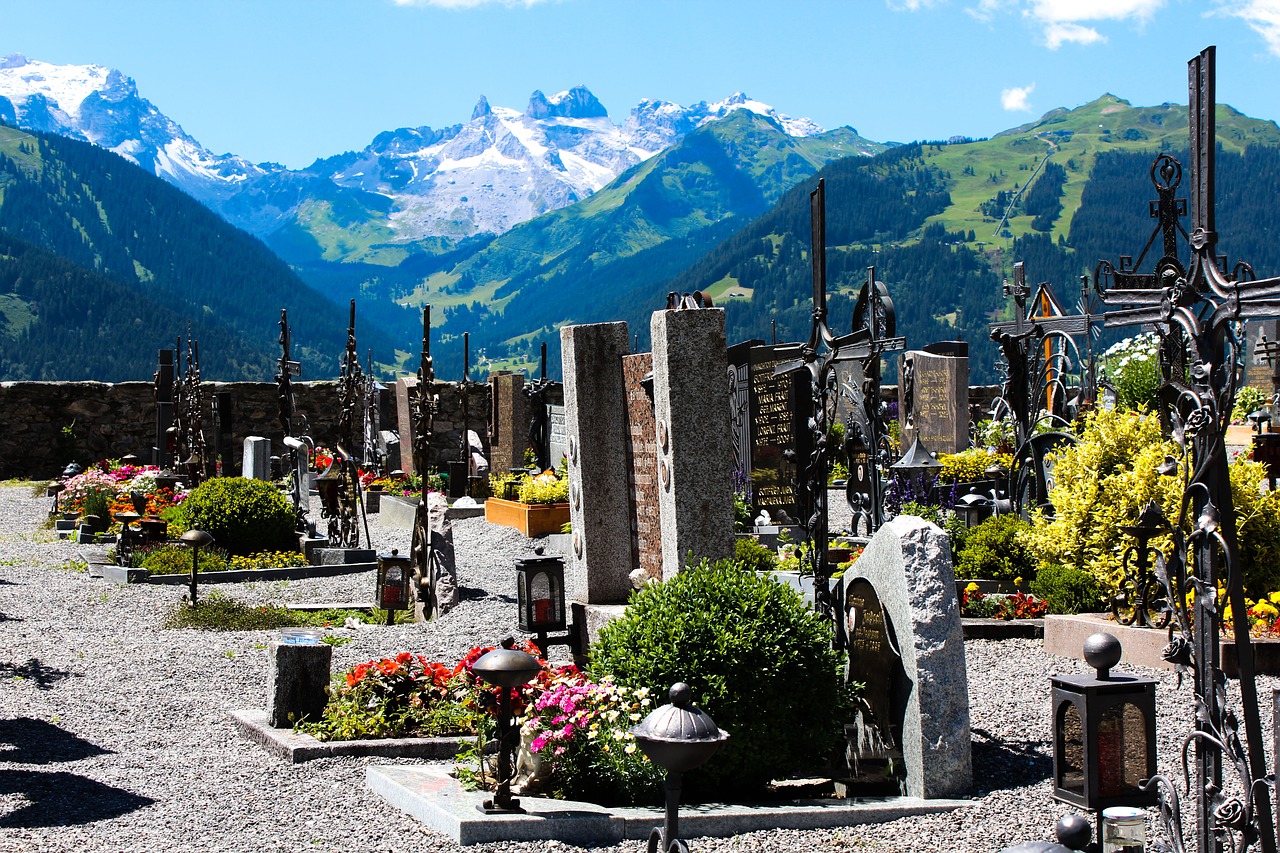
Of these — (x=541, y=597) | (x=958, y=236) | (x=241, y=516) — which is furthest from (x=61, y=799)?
(x=958, y=236)

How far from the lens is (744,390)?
18.0 metres

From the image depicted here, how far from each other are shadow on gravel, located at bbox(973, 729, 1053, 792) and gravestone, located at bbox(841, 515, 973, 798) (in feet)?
0.62

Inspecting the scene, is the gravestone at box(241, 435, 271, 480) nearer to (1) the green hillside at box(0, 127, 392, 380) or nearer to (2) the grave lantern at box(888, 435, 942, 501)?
(2) the grave lantern at box(888, 435, 942, 501)

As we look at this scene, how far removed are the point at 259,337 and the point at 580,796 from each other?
154948 mm

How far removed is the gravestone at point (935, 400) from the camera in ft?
76.2

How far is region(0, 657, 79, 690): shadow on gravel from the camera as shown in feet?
31.3

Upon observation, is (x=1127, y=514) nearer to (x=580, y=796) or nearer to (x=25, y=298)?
(x=580, y=796)

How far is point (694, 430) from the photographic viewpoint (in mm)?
8359

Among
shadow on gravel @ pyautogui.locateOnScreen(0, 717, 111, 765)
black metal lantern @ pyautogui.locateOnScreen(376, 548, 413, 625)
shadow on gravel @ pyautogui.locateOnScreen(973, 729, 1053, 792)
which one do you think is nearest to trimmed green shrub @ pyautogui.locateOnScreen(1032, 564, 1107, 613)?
shadow on gravel @ pyautogui.locateOnScreen(973, 729, 1053, 792)

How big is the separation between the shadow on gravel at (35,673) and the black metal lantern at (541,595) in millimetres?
3637

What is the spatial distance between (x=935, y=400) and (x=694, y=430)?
52.6 ft

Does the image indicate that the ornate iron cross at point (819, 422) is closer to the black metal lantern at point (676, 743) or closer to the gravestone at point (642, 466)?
the gravestone at point (642, 466)

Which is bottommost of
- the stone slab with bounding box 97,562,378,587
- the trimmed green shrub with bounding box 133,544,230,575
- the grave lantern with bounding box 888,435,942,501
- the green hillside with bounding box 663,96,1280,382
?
the stone slab with bounding box 97,562,378,587

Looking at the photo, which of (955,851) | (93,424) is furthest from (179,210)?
(955,851)
